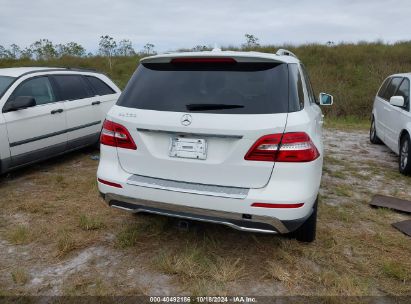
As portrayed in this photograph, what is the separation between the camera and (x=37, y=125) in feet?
18.2

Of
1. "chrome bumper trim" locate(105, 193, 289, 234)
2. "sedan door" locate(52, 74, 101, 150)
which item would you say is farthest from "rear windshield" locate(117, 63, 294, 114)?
"sedan door" locate(52, 74, 101, 150)

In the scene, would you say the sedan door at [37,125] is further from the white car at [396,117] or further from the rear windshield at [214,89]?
the white car at [396,117]

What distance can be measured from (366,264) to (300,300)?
88 centimetres

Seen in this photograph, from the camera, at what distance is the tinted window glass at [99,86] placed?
700 cm

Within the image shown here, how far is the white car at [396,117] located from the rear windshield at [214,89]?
4.08m

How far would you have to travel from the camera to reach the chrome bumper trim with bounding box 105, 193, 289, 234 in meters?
2.69

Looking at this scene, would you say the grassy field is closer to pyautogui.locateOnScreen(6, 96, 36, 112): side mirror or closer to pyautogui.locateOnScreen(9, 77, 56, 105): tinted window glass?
pyautogui.locateOnScreen(9, 77, 56, 105): tinted window glass

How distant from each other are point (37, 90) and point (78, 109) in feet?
2.53

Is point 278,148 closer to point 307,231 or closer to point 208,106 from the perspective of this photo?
point 208,106

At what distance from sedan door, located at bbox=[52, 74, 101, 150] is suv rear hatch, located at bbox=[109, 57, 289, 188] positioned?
3444 mm

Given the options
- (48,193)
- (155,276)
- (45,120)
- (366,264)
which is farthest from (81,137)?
(366,264)

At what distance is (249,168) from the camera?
2.67 metres

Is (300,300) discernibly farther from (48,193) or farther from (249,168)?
(48,193)

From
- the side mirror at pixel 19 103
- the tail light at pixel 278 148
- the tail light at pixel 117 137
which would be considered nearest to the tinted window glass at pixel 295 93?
the tail light at pixel 278 148
